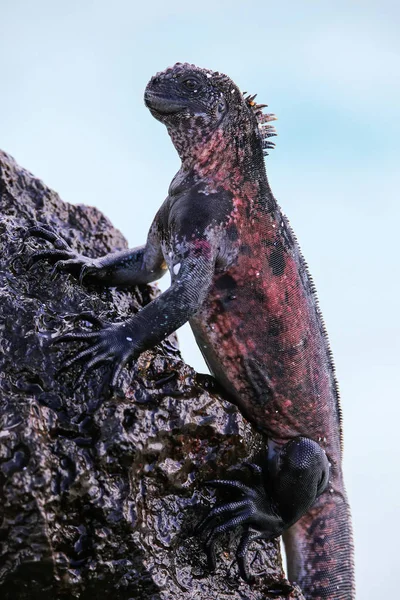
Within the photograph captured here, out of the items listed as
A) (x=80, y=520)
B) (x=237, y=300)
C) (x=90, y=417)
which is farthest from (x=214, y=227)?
(x=80, y=520)

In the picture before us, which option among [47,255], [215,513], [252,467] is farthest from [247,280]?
[215,513]

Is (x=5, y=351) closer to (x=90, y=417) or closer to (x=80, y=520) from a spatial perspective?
(x=90, y=417)

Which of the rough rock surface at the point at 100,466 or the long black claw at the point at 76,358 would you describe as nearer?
the rough rock surface at the point at 100,466

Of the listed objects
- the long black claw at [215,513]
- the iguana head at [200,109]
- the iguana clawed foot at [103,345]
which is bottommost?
the long black claw at [215,513]

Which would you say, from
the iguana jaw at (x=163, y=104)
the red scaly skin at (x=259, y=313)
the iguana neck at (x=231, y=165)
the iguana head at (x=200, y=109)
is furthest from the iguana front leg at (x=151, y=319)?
the iguana jaw at (x=163, y=104)

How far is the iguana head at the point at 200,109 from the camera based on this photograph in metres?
3.88

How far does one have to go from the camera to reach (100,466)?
124 inches

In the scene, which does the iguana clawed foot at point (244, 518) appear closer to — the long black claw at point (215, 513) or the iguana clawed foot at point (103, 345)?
the long black claw at point (215, 513)

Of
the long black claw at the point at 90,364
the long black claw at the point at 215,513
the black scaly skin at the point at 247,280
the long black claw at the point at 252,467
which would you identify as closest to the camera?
the long black claw at the point at 90,364

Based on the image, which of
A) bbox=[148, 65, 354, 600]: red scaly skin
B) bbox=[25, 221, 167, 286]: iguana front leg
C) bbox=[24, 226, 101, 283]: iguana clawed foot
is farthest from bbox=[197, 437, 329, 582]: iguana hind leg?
bbox=[24, 226, 101, 283]: iguana clawed foot

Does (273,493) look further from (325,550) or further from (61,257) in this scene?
(61,257)

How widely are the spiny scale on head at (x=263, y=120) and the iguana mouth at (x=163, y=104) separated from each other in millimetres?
366

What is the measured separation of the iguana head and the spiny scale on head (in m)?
0.02

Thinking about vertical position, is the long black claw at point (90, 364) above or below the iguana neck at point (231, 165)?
below
